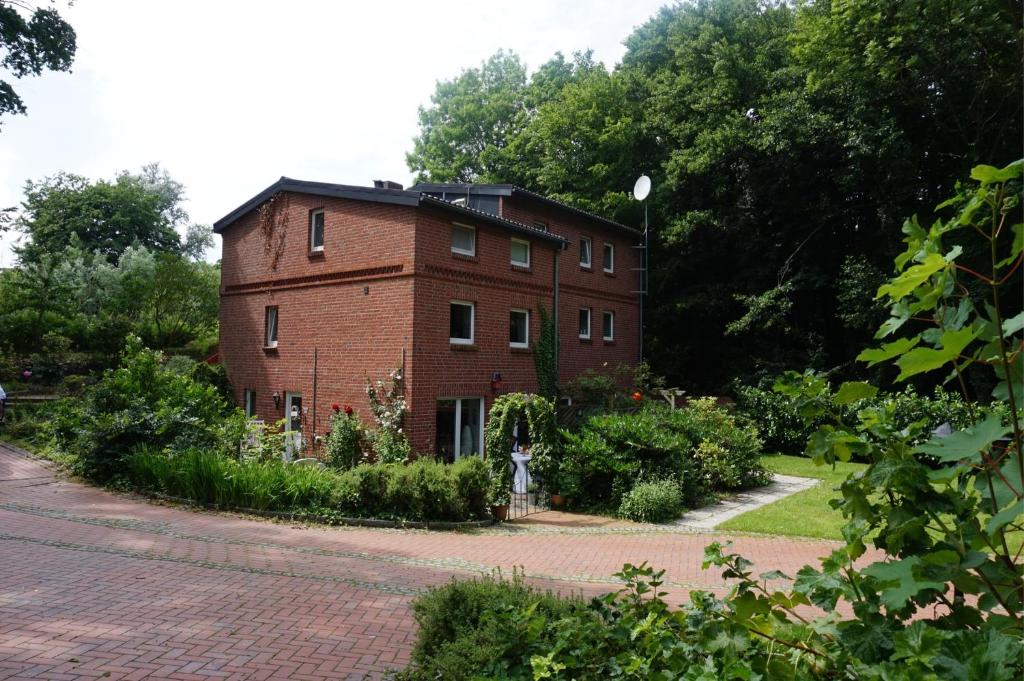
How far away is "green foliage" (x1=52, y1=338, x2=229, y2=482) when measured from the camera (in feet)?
46.6

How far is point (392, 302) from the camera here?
16625 mm

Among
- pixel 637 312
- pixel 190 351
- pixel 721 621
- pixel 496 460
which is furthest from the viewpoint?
pixel 190 351

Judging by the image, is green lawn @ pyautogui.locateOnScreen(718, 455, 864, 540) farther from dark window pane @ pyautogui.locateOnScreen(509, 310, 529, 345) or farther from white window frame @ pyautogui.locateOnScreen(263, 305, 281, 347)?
white window frame @ pyautogui.locateOnScreen(263, 305, 281, 347)

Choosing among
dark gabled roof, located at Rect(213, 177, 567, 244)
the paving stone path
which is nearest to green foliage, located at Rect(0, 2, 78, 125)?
dark gabled roof, located at Rect(213, 177, 567, 244)

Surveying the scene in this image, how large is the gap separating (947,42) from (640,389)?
14208 millimetres

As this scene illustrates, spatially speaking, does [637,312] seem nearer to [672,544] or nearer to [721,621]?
[672,544]

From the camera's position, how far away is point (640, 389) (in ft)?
75.0

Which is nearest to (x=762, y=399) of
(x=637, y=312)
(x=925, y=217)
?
(x=637, y=312)

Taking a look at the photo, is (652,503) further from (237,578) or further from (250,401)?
(250,401)

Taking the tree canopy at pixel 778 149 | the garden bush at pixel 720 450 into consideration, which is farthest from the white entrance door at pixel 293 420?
the tree canopy at pixel 778 149

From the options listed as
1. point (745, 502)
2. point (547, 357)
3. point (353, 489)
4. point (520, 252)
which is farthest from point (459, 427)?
point (745, 502)

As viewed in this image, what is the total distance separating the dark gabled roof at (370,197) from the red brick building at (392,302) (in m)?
0.04

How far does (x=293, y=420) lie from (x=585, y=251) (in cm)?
1225

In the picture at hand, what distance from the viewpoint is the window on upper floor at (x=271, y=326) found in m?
20.0
